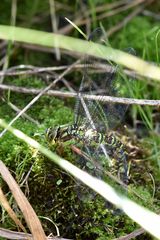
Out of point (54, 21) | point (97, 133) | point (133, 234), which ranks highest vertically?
point (54, 21)

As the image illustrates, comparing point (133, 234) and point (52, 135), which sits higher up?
point (52, 135)

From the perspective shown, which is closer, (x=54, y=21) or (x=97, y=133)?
(x=97, y=133)

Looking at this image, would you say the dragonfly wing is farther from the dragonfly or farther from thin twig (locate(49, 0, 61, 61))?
thin twig (locate(49, 0, 61, 61))

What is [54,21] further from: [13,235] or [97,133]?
[13,235]

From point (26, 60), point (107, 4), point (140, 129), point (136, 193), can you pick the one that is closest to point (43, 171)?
point (136, 193)

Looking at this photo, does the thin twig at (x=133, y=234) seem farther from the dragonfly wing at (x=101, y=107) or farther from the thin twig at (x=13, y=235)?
the dragonfly wing at (x=101, y=107)

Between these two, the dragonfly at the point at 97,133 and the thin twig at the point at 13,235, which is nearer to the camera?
the thin twig at the point at 13,235

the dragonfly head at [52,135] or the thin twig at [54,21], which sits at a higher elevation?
the thin twig at [54,21]

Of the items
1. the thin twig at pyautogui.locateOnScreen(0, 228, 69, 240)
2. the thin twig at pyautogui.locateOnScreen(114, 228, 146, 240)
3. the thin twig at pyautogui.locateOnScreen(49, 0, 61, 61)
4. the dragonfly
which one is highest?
the thin twig at pyautogui.locateOnScreen(49, 0, 61, 61)

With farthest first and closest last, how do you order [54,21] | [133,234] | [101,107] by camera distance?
[54,21] → [101,107] → [133,234]

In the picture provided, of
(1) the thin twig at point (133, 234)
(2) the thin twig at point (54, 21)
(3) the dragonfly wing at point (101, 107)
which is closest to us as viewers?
(1) the thin twig at point (133, 234)

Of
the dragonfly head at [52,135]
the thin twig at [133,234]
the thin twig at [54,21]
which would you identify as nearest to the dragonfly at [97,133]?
the dragonfly head at [52,135]

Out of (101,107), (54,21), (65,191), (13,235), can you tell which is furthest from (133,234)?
(54,21)

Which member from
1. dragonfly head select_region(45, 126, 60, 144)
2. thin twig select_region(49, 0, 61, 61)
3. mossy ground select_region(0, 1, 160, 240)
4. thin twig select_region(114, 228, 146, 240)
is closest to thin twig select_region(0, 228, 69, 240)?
mossy ground select_region(0, 1, 160, 240)
